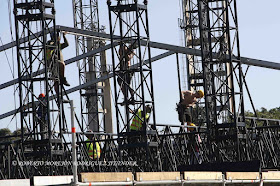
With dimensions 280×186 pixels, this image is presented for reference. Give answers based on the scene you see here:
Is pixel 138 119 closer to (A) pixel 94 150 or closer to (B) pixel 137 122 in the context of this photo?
(B) pixel 137 122

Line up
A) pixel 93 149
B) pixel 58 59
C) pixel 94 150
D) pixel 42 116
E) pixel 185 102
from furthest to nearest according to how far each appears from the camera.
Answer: pixel 185 102 < pixel 94 150 < pixel 93 149 < pixel 58 59 < pixel 42 116

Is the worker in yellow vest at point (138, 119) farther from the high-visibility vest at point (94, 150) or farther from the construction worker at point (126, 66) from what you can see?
the high-visibility vest at point (94, 150)

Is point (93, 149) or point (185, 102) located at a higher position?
point (185, 102)

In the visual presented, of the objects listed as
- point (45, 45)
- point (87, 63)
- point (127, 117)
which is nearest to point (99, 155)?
point (127, 117)

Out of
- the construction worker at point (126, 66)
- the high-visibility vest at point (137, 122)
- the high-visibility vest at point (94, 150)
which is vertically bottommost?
the high-visibility vest at point (94, 150)

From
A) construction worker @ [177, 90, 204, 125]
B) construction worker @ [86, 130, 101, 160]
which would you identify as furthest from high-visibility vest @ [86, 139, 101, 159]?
construction worker @ [177, 90, 204, 125]

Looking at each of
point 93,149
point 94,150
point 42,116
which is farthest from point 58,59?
point 94,150

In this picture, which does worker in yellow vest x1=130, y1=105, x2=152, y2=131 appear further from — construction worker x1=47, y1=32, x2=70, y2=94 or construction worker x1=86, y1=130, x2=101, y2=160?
construction worker x1=47, y1=32, x2=70, y2=94

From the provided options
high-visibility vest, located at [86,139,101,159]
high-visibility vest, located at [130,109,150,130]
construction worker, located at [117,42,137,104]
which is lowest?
high-visibility vest, located at [86,139,101,159]

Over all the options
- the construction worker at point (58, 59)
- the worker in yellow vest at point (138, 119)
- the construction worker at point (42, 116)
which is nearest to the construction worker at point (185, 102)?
the worker in yellow vest at point (138, 119)

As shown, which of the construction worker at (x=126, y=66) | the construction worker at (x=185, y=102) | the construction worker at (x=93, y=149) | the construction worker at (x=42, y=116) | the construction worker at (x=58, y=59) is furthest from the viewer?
the construction worker at (x=185, y=102)

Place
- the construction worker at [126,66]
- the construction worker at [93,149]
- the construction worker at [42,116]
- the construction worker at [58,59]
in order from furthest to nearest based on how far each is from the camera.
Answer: the construction worker at [93,149], the construction worker at [126,66], the construction worker at [58,59], the construction worker at [42,116]

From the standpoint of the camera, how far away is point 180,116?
1654 inches

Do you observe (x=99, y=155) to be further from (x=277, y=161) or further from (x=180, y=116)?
(x=277, y=161)
